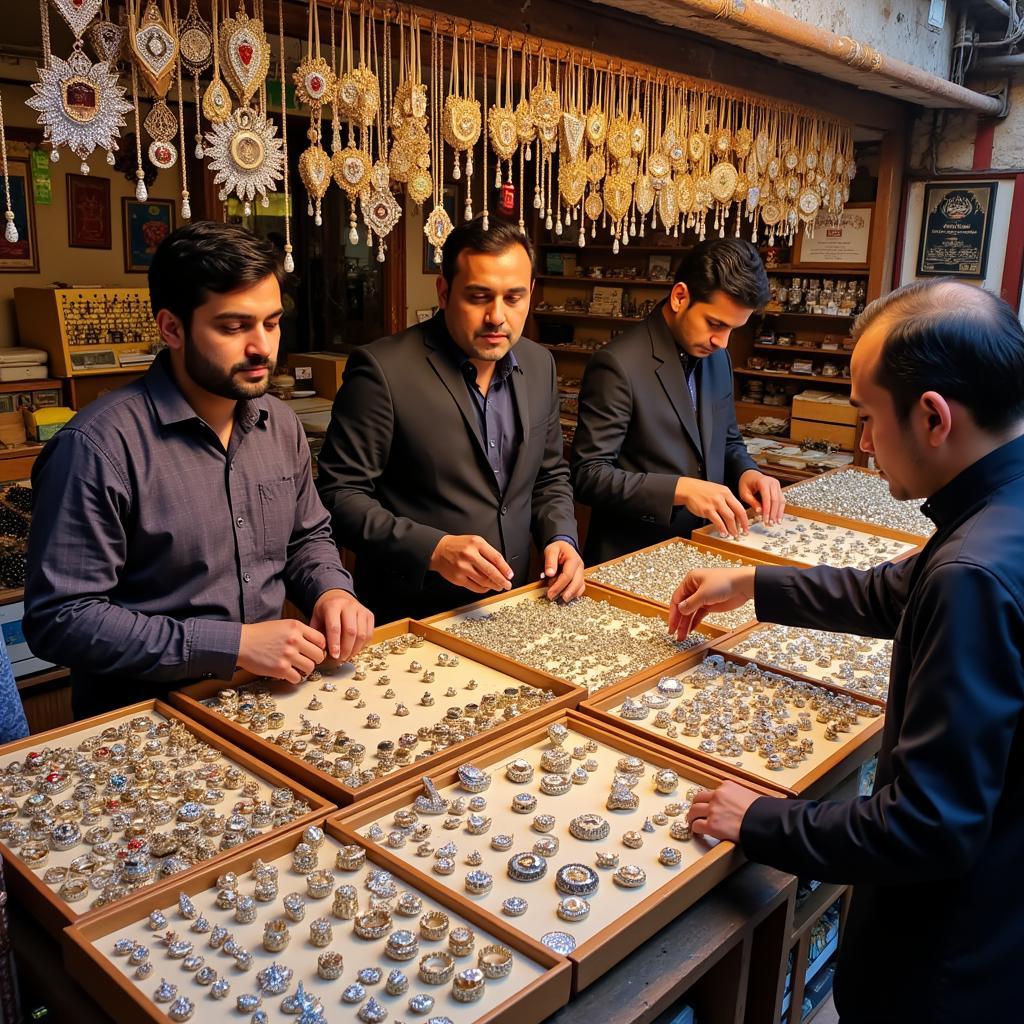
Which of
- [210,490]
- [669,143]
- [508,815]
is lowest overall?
[508,815]

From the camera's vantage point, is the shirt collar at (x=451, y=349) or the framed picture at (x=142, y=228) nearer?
the shirt collar at (x=451, y=349)

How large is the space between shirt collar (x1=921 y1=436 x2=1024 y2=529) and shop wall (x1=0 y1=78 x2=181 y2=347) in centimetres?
485

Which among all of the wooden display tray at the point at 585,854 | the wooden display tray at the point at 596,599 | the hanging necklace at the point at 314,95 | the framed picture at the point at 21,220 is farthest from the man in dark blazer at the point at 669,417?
the framed picture at the point at 21,220

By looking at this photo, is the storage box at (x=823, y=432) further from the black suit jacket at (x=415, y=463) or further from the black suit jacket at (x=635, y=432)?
the black suit jacket at (x=415, y=463)

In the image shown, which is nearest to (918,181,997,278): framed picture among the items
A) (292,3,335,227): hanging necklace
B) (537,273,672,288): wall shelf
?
(537,273,672,288): wall shelf

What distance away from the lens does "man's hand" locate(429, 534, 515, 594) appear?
90.0 inches

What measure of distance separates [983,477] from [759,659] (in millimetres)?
983

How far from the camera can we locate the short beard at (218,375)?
1.96 metres

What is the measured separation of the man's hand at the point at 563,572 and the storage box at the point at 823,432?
12.2ft

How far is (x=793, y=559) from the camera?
3.03 meters

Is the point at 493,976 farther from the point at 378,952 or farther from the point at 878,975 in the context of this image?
the point at 878,975

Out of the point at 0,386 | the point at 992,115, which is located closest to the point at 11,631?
the point at 0,386

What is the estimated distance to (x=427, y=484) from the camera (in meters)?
2.76

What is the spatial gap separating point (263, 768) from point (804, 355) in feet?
17.6
